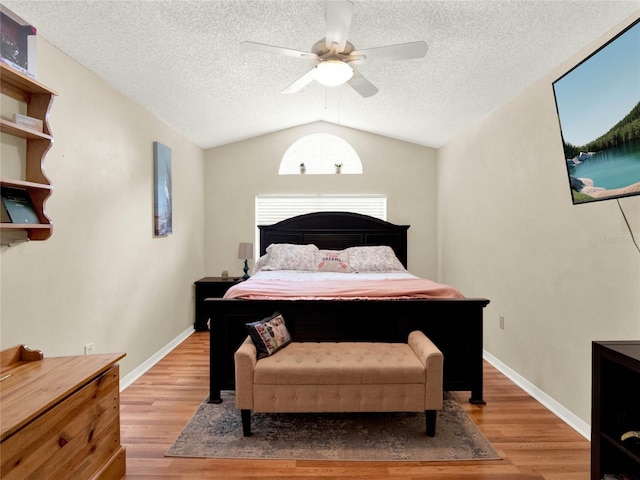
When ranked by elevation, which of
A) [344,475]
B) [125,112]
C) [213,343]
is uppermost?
[125,112]

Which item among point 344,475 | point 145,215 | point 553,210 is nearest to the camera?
point 344,475

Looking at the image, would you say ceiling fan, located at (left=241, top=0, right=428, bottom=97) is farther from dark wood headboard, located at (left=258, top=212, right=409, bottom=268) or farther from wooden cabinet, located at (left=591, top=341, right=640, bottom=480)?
dark wood headboard, located at (left=258, top=212, right=409, bottom=268)

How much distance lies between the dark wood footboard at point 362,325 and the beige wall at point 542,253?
1.73ft

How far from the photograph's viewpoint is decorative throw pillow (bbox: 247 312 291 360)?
7.76 ft

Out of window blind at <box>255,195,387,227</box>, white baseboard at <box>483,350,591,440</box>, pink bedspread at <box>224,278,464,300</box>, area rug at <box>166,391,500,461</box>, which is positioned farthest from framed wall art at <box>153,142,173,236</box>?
white baseboard at <box>483,350,591,440</box>

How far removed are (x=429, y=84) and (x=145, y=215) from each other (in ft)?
9.27

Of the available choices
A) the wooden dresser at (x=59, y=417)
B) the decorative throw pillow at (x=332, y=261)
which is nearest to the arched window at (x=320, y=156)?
the decorative throw pillow at (x=332, y=261)

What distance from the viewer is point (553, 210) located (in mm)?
2641

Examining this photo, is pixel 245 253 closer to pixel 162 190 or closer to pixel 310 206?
pixel 310 206

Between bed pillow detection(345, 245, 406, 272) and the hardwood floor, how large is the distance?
5.48 ft

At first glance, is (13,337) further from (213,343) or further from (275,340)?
(275,340)

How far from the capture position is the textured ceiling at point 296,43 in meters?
2.08

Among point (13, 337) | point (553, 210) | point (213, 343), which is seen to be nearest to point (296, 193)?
point (213, 343)

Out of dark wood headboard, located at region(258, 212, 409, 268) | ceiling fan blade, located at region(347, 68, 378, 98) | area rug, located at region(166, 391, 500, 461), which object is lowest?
area rug, located at region(166, 391, 500, 461)
